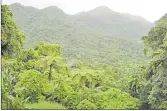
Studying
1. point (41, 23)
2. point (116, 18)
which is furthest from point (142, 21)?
point (41, 23)

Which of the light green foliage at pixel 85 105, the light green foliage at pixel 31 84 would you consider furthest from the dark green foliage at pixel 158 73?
the light green foliage at pixel 31 84

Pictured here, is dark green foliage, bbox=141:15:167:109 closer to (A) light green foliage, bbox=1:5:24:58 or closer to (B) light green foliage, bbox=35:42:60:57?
(A) light green foliage, bbox=1:5:24:58

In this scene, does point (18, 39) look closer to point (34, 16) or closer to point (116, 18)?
point (34, 16)

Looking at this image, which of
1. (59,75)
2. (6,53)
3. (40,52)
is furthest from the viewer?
(40,52)

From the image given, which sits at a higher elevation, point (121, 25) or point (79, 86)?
point (121, 25)

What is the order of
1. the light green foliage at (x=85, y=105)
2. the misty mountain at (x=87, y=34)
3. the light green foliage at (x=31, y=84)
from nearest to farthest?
the light green foliage at (x=85, y=105) < the light green foliage at (x=31, y=84) < the misty mountain at (x=87, y=34)

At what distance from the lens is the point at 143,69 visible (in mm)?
5465

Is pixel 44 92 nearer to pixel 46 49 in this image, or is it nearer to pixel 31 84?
pixel 31 84

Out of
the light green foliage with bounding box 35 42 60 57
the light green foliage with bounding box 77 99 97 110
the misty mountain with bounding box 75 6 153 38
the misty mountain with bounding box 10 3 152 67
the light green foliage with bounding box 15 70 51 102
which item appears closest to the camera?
the light green foliage with bounding box 77 99 97 110

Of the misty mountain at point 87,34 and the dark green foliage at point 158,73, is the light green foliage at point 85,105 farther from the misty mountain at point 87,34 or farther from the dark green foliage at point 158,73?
the misty mountain at point 87,34

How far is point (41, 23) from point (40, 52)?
1904cm

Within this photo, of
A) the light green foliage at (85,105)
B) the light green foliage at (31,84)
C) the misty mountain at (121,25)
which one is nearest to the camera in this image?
the light green foliage at (85,105)

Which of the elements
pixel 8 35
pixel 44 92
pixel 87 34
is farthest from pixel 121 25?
pixel 8 35

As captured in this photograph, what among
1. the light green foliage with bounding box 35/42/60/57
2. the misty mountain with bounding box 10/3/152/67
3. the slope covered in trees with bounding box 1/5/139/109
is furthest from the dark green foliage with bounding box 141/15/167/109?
the misty mountain with bounding box 10/3/152/67
